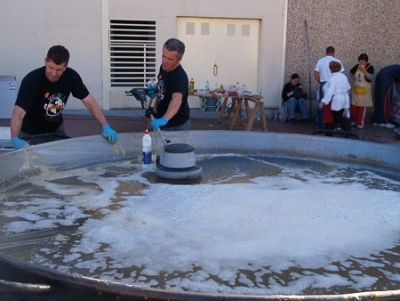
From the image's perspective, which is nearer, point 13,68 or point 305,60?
point 13,68

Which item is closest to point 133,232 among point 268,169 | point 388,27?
point 268,169

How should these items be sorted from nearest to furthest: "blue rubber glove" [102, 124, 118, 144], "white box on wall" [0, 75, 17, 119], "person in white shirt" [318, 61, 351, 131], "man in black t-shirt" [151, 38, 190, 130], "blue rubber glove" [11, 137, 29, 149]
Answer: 1. "blue rubber glove" [11, 137, 29, 149]
2. "blue rubber glove" [102, 124, 118, 144]
3. "man in black t-shirt" [151, 38, 190, 130]
4. "person in white shirt" [318, 61, 351, 131]
5. "white box on wall" [0, 75, 17, 119]

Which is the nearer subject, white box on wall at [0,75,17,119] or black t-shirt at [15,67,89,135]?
black t-shirt at [15,67,89,135]

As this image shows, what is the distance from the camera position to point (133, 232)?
264cm

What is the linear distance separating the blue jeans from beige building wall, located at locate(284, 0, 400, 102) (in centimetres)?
60

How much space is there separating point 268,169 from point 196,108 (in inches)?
307

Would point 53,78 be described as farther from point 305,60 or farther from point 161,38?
point 305,60

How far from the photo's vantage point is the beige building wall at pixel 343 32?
11461mm

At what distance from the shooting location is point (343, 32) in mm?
11672

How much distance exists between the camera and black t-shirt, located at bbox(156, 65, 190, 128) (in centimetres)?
448

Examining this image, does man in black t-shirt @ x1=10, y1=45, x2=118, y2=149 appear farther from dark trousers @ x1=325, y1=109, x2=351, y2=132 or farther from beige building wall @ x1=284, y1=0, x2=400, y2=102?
beige building wall @ x1=284, y1=0, x2=400, y2=102

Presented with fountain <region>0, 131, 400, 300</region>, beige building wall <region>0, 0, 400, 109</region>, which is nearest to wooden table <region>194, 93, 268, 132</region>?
beige building wall <region>0, 0, 400, 109</region>

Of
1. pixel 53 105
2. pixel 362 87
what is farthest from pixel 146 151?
pixel 362 87

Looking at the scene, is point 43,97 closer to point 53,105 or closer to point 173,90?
point 53,105
